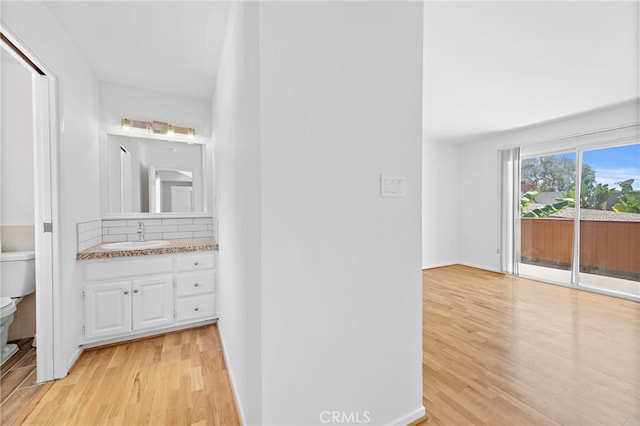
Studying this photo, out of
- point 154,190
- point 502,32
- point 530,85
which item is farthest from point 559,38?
point 154,190

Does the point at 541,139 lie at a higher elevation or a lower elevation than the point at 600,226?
higher

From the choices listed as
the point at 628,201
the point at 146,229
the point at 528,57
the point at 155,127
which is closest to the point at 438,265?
the point at 628,201

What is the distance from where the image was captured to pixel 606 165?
360cm

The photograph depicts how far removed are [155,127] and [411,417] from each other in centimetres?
329

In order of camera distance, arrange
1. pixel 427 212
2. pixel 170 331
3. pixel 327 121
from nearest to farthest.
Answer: pixel 327 121
pixel 170 331
pixel 427 212

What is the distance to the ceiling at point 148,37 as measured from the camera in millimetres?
1705

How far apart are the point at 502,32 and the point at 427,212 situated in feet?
11.4

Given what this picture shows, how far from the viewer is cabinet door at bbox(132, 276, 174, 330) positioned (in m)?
2.32

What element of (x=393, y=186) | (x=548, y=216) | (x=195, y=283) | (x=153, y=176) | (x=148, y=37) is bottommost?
(x=195, y=283)

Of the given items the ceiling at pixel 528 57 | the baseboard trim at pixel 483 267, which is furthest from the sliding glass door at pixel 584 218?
the ceiling at pixel 528 57

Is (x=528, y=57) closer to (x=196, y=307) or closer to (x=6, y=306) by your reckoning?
(x=196, y=307)

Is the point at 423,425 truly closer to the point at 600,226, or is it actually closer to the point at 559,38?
the point at 559,38

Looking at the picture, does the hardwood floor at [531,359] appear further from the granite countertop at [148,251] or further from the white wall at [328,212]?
the granite countertop at [148,251]

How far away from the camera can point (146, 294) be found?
2.35 metres
